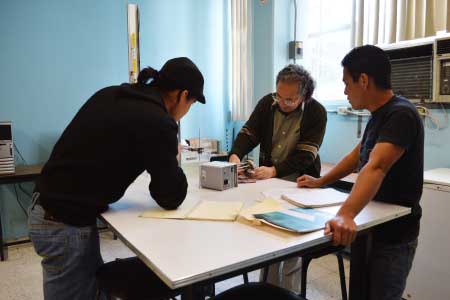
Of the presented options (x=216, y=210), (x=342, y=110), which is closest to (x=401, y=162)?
(x=216, y=210)

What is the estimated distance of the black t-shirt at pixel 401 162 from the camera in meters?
1.29

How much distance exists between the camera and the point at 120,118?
48.9 inches

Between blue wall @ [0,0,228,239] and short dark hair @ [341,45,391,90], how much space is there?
279cm

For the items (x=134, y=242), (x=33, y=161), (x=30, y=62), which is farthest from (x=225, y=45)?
(x=134, y=242)

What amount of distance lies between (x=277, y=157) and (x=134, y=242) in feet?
4.06

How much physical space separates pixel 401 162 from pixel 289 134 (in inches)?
33.6

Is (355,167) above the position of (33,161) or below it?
above

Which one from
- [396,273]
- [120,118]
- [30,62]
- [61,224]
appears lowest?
[396,273]

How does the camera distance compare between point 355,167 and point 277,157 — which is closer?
point 355,167

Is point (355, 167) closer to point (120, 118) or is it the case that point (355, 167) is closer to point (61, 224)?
point (120, 118)

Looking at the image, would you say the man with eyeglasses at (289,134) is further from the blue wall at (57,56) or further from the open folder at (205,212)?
the blue wall at (57,56)

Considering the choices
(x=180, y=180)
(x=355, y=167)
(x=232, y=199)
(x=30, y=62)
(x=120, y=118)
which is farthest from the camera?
(x=30, y=62)

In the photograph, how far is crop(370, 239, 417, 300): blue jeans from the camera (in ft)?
4.59

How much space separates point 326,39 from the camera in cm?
351
